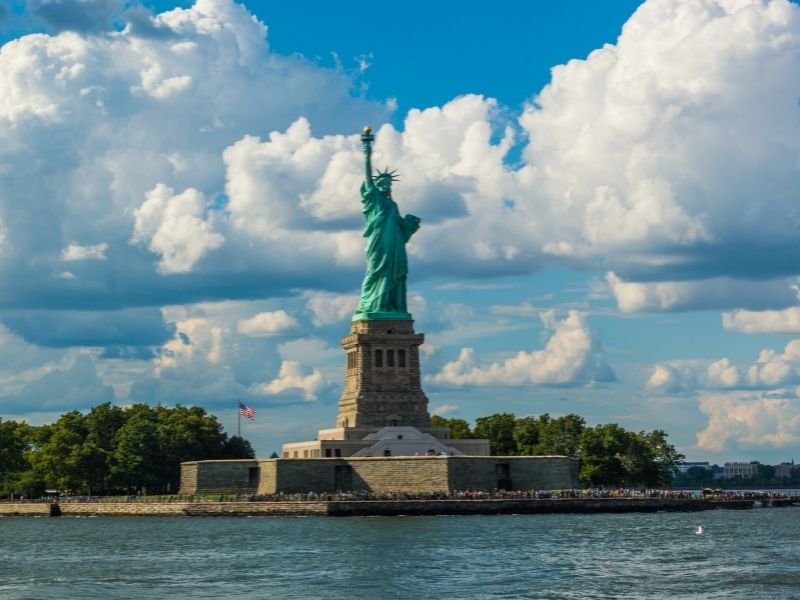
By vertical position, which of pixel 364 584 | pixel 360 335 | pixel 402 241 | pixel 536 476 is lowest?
pixel 364 584

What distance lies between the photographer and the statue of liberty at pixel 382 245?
114812 millimetres

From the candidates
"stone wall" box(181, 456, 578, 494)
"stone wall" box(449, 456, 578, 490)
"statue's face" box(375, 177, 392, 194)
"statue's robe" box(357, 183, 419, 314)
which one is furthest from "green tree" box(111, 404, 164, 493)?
"stone wall" box(449, 456, 578, 490)

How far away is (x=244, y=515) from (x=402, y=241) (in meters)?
26.2

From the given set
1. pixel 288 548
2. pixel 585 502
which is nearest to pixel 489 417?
pixel 585 502

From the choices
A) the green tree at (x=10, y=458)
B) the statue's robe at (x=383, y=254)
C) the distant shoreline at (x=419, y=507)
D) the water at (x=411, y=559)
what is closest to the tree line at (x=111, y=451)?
the green tree at (x=10, y=458)

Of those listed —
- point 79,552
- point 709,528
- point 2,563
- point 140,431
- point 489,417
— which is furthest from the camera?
point 489,417

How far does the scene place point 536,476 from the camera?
4092 inches

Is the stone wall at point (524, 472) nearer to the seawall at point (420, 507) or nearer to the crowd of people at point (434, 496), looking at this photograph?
the crowd of people at point (434, 496)

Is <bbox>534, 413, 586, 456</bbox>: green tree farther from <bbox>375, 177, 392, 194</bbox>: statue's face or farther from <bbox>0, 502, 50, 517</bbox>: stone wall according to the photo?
<bbox>0, 502, 50, 517</bbox>: stone wall

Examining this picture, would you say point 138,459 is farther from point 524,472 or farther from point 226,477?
point 524,472

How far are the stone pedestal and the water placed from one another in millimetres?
18485

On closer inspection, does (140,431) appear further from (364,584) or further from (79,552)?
(364,584)

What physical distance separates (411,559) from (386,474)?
37404 millimetres

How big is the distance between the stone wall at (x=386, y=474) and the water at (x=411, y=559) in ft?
25.2
